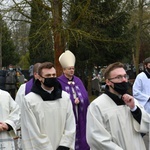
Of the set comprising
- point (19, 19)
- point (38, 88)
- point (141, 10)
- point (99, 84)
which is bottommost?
point (99, 84)

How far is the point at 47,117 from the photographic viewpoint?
4344 mm

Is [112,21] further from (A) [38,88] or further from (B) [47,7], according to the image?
(A) [38,88]

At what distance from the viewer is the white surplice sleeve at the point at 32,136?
4.20 m

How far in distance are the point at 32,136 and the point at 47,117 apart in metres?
0.29

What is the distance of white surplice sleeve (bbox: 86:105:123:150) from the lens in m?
3.56

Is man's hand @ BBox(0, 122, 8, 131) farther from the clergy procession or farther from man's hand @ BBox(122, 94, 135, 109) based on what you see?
man's hand @ BBox(122, 94, 135, 109)

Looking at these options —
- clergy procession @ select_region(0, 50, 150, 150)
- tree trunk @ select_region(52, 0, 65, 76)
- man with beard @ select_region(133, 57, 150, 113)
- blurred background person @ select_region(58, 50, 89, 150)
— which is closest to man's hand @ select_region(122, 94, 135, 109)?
clergy procession @ select_region(0, 50, 150, 150)

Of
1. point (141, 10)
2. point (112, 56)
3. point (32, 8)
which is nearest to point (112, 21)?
point (112, 56)

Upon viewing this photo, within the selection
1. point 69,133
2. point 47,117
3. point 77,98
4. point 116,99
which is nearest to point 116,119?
point 116,99

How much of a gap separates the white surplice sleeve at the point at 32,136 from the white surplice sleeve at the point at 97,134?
27.5 inches

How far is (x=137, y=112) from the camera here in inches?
146

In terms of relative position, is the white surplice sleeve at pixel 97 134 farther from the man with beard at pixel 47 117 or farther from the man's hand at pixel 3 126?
the man's hand at pixel 3 126

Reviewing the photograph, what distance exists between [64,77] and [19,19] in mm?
6281

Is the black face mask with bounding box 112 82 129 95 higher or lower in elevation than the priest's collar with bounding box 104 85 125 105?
higher
